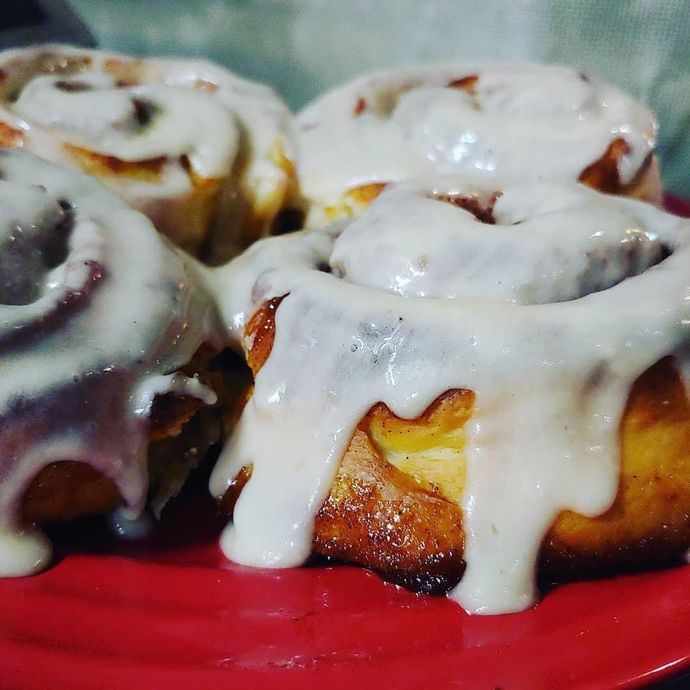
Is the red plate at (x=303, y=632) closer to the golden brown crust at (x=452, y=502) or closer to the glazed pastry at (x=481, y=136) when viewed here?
the golden brown crust at (x=452, y=502)

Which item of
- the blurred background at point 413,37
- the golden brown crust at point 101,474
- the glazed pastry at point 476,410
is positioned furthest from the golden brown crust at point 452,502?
the blurred background at point 413,37

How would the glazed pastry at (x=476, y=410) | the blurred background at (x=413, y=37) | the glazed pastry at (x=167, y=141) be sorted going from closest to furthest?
the glazed pastry at (x=476, y=410), the glazed pastry at (x=167, y=141), the blurred background at (x=413, y=37)

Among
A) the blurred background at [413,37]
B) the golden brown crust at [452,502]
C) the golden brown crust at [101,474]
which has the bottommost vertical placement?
the blurred background at [413,37]

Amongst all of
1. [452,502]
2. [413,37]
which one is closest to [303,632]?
[452,502]

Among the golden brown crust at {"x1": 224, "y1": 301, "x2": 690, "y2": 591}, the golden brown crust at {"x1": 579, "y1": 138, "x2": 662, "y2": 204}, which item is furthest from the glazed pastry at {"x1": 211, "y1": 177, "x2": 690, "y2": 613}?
the golden brown crust at {"x1": 579, "y1": 138, "x2": 662, "y2": 204}

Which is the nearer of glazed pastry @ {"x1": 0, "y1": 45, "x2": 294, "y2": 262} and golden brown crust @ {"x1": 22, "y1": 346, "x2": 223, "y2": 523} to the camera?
golden brown crust @ {"x1": 22, "y1": 346, "x2": 223, "y2": 523}

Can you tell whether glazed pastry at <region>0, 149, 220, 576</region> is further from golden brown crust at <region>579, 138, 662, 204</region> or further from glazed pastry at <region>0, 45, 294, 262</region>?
golden brown crust at <region>579, 138, 662, 204</region>
